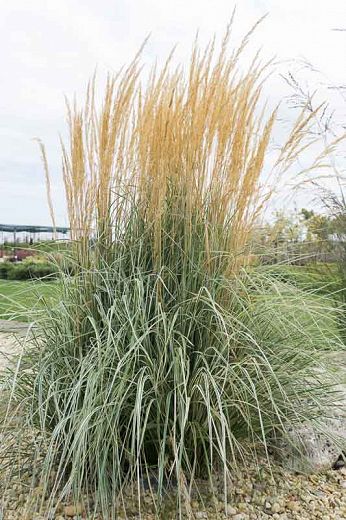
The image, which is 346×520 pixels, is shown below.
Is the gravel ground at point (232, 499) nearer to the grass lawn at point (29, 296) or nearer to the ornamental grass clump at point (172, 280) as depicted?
the ornamental grass clump at point (172, 280)

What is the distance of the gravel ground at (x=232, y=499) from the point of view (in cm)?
192

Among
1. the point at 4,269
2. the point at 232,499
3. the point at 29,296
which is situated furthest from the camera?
the point at 4,269

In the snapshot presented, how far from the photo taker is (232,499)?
204 cm

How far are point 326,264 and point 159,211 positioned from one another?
2.71 metres

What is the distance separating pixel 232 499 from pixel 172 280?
84 centimetres

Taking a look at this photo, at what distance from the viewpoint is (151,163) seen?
208 cm

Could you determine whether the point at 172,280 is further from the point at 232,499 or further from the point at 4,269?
the point at 4,269

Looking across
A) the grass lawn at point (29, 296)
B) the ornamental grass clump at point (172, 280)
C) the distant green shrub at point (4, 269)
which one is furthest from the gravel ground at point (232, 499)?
the distant green shrub at point (4, 269)

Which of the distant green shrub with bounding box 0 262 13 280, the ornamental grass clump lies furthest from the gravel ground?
the distant green shrub with bounding box 0 262 13 280

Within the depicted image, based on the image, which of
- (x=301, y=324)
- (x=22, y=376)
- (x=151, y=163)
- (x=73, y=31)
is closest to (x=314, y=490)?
(x=301, y=324)

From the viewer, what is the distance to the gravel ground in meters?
1.92

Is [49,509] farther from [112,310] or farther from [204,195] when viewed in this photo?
[204,195]

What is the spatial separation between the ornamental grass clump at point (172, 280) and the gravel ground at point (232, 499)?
0.08m

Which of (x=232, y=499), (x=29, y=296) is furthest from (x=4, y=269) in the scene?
(x=232, y=499)
